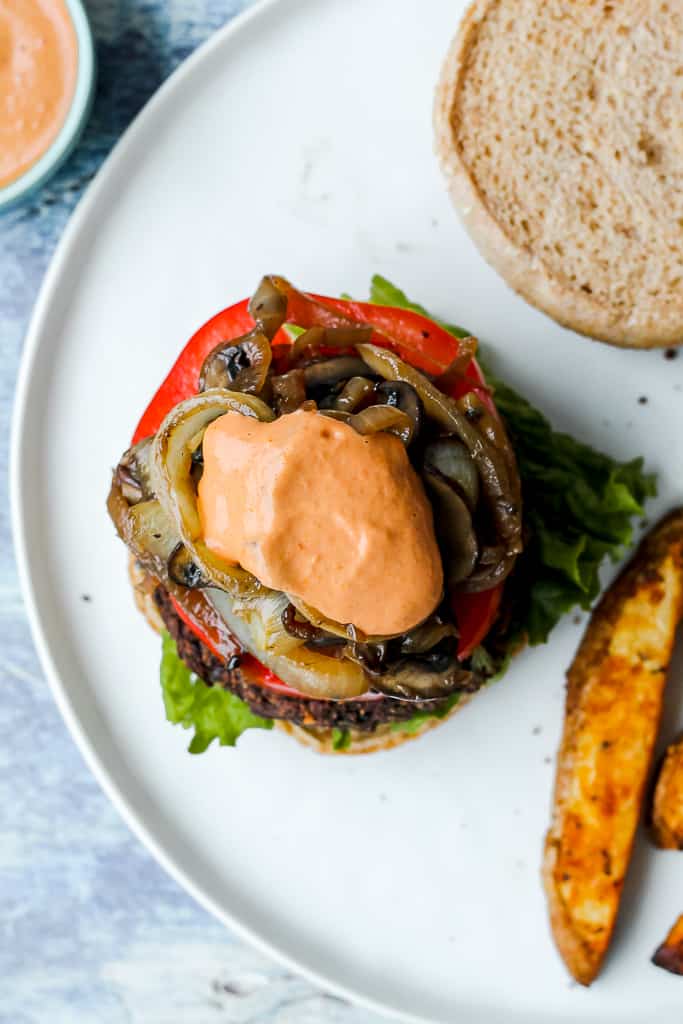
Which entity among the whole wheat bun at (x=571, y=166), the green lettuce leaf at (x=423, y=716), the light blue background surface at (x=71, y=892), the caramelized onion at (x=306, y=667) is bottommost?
the light blue background surface at (x=71, y=892)

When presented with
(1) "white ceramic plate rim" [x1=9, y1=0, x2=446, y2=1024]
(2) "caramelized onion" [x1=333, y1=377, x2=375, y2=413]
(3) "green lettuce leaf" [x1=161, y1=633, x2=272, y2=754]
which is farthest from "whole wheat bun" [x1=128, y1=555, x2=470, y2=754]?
(2) "caramelized onion" [x1=333, y1=377, x2=375, y2=413]

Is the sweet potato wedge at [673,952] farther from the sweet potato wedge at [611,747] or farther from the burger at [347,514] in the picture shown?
the burger at [347,514]

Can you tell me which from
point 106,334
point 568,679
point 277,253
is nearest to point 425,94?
point 277,253

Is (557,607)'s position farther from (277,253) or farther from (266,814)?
(277,253)

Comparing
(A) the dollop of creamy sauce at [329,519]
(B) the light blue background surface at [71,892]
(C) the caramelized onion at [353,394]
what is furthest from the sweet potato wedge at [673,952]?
(C) the caramelized onion at [353,394]

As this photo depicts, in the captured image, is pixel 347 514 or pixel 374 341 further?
pixel 374 341

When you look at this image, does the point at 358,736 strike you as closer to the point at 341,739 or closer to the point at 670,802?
the point at 341,739

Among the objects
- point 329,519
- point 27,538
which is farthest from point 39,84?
point 329,519
